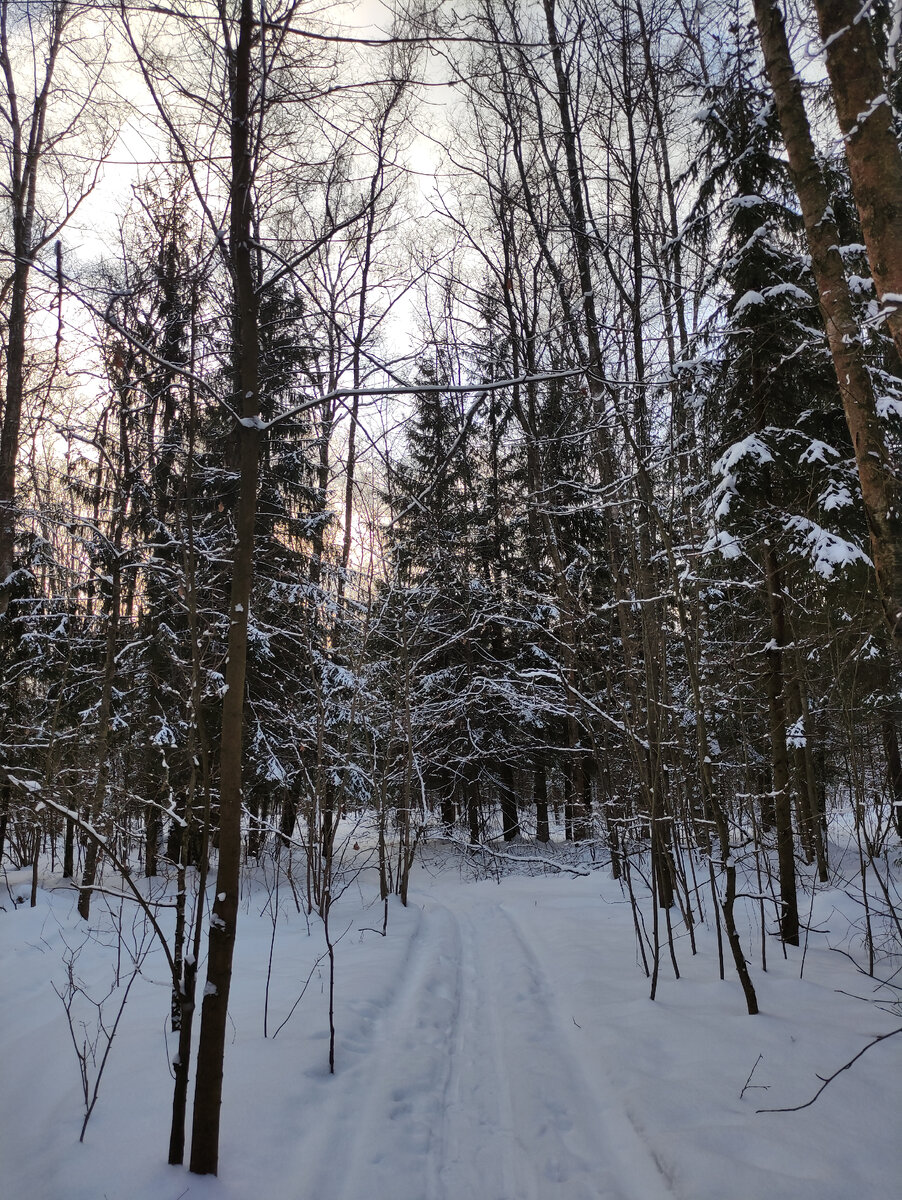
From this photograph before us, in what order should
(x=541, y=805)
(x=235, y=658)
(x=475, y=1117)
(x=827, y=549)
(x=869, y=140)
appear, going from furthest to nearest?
Result: (x=541, y=805) < (x=827, y=549) < (x=475, y=1117) < (x=235, y=658) < (x=869, y=140)

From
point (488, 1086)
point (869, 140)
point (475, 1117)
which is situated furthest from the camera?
point (488, 1086)

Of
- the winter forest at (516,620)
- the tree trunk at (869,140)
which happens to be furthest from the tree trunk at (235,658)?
the tree trunk at (869,140)

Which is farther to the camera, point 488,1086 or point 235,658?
point 488,1086

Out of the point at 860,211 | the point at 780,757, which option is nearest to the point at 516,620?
the point at 780,757

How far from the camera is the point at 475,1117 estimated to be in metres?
3.83

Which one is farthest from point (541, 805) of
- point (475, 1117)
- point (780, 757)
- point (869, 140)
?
point (869, 140)

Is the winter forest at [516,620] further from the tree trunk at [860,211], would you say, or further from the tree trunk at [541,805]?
the tree trunk at [541,805]

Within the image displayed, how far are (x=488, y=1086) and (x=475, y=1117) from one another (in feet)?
1.27

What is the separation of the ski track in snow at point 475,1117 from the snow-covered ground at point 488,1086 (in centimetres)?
1

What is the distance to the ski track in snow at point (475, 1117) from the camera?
10.4ft

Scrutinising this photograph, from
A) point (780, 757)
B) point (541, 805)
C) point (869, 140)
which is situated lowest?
point (541, 805)

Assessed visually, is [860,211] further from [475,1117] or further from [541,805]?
[541,805]

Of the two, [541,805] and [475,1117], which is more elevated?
[541,805]

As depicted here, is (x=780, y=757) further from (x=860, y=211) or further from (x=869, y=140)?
(x=869, y=140)
